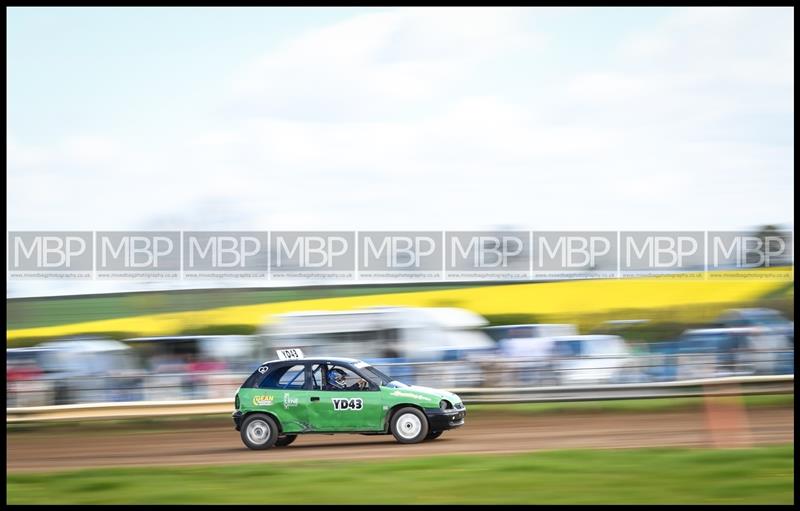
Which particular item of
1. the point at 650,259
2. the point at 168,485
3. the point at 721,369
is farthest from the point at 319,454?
the point at 650,259

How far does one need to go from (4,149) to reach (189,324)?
10405 millimetres

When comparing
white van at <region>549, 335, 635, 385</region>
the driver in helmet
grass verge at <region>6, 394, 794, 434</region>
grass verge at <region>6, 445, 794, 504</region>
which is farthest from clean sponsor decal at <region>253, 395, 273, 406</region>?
white van at <region>549, 335, 635, 385</region>

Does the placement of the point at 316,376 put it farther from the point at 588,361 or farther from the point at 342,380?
the point at 588,361

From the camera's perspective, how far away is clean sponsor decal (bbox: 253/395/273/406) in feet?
46.7

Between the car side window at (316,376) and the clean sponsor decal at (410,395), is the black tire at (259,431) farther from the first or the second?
the clean sponsor decal at (410,395)

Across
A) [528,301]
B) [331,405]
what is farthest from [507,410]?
[331,405]

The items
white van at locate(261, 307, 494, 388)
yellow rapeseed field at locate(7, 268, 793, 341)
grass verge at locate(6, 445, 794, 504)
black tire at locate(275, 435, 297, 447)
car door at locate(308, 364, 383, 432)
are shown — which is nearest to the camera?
grass verge at locate(6, 445, 794, 504)

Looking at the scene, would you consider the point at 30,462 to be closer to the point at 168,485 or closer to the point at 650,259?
the point at 168,485

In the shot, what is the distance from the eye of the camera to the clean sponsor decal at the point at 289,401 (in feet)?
46.6

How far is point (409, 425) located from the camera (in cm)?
1430

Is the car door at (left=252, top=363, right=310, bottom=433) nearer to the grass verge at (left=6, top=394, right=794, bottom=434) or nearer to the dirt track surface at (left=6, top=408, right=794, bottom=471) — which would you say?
the dirt track surface at (left=6, top=408, right=794, bottom=471)

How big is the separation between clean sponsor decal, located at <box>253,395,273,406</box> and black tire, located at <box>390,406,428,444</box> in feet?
5.67

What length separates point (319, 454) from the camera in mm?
13898

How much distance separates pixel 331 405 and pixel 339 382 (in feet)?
1.13
